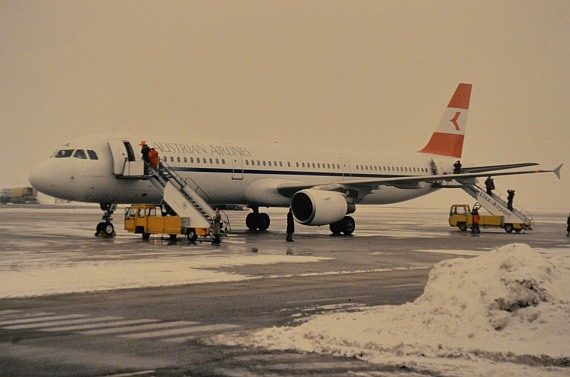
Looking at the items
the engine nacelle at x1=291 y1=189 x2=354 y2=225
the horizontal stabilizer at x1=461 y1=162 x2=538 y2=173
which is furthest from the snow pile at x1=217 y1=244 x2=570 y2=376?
the horizontal stabilizer at x1=461 y1=162 x2=538 y2=173

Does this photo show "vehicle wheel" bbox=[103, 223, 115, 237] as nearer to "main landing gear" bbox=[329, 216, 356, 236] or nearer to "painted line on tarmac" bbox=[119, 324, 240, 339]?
"main landing gear" bbox=[329, 216, 356, 236]

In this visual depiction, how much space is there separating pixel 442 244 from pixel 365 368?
22.3 meters

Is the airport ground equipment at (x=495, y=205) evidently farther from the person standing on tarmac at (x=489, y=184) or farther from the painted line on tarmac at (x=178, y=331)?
the painted line on tarmac at (x=178, y=331)

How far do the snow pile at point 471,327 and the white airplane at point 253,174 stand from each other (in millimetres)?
20785

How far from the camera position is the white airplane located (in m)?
30.4

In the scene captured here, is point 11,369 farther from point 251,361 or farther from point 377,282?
point 377,282

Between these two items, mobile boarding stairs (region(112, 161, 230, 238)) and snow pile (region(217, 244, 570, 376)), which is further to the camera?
mobile boarding stairs (region(112, 161, 230, 238))

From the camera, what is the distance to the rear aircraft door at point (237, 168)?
34750 mm

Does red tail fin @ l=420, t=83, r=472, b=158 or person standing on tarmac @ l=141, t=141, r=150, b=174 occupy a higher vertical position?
red tail fin @ l=420, t=83, r=472, b=158

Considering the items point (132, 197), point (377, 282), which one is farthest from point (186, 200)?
point (377, 282)

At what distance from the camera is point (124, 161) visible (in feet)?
100

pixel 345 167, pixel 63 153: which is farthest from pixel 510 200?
pixel 63 153

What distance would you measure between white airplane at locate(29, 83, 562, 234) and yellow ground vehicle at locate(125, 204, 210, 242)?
84cm

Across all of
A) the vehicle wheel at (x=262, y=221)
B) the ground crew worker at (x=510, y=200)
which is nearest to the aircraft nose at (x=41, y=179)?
the vehicle wheel at (x=262, y=221)
